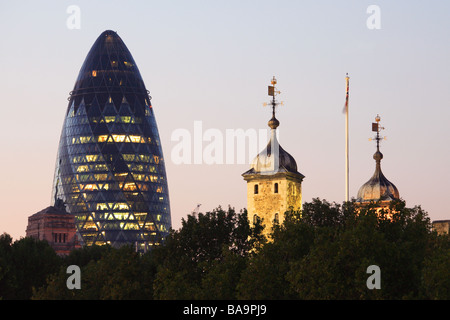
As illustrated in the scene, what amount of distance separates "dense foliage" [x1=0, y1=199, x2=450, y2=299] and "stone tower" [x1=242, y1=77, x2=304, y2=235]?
2195 cm

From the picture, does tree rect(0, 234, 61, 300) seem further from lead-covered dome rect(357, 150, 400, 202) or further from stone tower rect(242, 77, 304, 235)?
lead-covered dome rect(357, 150, 400, 202)

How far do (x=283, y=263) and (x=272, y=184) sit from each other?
174ft

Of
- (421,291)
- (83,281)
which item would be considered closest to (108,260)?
(83,281)

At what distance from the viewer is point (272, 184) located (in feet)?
492

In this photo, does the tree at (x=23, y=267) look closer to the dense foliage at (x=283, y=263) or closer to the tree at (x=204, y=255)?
the dense foliage at (x=283, y=263)

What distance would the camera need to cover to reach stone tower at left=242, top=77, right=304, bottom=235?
486ft

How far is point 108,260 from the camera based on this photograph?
113m

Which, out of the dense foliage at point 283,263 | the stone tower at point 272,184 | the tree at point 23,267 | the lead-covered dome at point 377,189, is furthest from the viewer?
the lead-covered dome at point 377,189

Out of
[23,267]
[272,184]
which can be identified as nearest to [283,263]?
[23,267]

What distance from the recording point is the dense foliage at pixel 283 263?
9012 cm

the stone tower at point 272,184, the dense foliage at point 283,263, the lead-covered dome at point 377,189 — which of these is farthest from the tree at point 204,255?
the lead-covered dome at point 377,189

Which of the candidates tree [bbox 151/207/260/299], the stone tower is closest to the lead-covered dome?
the stone tower

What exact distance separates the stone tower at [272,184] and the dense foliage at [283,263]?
22.0m
